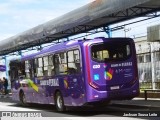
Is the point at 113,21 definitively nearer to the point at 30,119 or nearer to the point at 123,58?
the point at 123,58

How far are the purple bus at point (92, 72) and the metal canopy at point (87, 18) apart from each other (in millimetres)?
1789

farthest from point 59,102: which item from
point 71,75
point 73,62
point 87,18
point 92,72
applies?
point 87,18

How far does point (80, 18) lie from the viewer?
21.9 m

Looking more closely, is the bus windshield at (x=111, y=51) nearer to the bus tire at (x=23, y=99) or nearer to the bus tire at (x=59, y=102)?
the bus tire at (x=59, y=102)

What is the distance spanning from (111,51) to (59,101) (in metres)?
3.49

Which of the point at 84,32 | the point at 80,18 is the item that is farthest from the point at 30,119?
the point at 84,32

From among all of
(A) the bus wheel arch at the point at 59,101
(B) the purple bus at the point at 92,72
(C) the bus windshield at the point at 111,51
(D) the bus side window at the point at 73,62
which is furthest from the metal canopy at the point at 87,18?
(A) the bus wheel arch at the point at 59,101

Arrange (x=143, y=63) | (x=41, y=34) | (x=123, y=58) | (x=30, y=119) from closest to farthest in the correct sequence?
(x=30, y=119), (x=123, y=58), (x=143, y=63), (x=41, y=34)

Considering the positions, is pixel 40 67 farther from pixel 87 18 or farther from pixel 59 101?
pixel 87 18

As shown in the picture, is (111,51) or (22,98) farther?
(22,98)

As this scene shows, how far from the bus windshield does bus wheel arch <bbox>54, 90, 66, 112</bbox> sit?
9.82 ft

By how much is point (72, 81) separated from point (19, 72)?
25.5 ft

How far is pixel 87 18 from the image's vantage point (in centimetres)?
2111

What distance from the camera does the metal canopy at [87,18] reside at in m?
18.2
